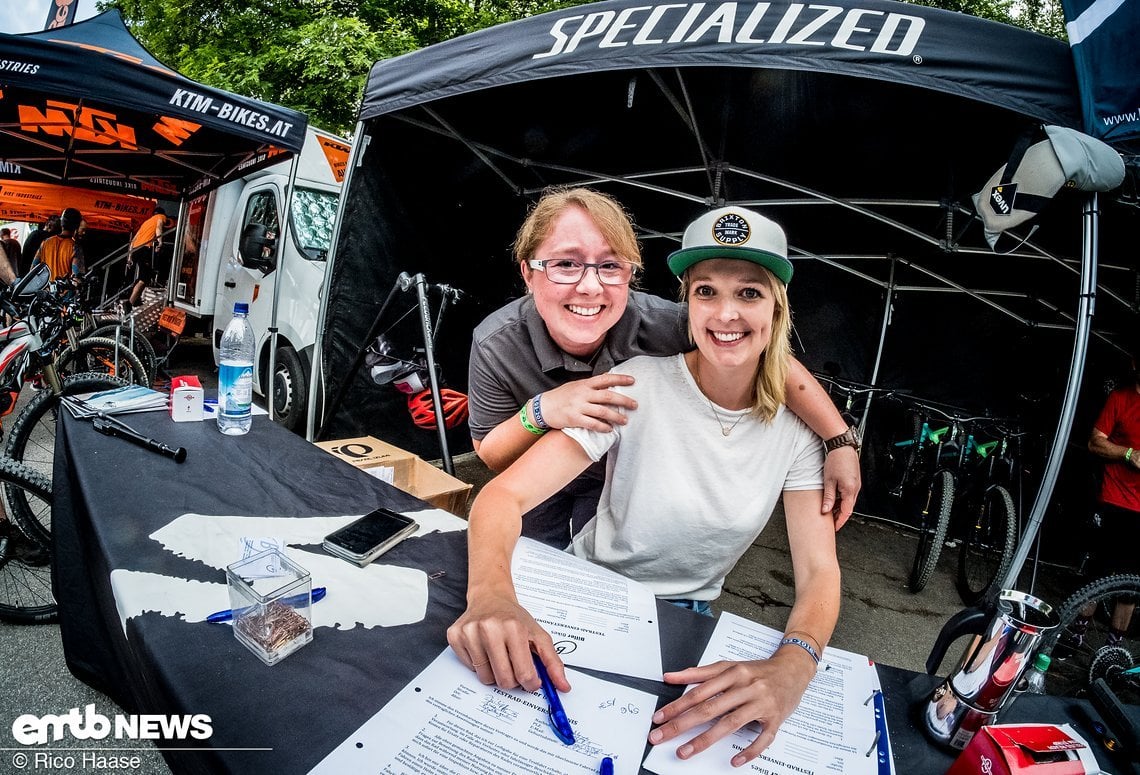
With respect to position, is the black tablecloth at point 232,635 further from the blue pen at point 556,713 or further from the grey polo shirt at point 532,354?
the grey polo shirt at point 532,354

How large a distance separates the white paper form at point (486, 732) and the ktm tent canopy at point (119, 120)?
4.26 m

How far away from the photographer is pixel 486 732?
2.74ft

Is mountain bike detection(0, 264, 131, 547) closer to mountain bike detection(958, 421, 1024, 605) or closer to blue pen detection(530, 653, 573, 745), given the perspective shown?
blue pen detection(530, 653, 573, 745)

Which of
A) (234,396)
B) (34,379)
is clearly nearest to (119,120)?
(34,379)

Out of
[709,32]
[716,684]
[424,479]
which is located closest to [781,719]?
[716,684]

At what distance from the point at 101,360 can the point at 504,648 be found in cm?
596

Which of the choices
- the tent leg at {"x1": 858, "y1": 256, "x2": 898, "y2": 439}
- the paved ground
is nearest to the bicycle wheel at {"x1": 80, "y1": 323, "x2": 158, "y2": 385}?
the paved ground

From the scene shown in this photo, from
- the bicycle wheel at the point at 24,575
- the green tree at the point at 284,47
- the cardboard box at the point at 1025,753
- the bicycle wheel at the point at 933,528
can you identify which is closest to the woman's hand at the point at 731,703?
the cardboard box at the point at 1025,753

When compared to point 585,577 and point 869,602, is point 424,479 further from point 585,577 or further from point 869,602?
point 869,602

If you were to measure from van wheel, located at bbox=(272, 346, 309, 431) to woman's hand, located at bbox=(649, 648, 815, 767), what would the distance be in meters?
4.63

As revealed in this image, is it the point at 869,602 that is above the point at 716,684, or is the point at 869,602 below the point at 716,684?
below

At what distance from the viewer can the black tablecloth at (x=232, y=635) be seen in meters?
0.86

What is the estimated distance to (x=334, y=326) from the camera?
4.02 meters

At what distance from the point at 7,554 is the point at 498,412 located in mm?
2218
